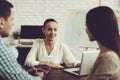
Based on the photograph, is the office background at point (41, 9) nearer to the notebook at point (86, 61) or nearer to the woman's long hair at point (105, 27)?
the notebook at point (86, 61)

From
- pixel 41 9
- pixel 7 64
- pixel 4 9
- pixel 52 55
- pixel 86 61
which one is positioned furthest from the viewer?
pixel 41 9

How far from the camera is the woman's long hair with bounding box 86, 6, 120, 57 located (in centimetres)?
160

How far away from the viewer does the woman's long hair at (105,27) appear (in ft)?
5.24

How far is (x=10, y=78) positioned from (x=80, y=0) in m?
4.08

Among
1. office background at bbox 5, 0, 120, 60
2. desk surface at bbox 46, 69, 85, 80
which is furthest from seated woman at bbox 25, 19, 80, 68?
office background at bbox 5, 0, 120, 60

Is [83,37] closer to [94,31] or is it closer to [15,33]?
[15,33]

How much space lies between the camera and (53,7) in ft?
17.3

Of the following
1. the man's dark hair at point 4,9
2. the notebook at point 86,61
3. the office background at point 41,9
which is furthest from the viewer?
the office background at point 41,9

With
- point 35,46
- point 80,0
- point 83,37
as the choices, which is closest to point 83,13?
point 83,37

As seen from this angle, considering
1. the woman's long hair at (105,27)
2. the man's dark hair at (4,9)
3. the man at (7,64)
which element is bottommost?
the man at (7,64)

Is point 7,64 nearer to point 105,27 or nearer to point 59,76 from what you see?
point 105,27

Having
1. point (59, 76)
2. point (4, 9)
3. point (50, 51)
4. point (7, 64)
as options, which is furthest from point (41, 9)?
point (7, 64)

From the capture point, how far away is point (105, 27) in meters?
1.60

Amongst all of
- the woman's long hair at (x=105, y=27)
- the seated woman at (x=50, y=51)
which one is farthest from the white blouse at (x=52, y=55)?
the woman's long hair at (x=105, y=27)
